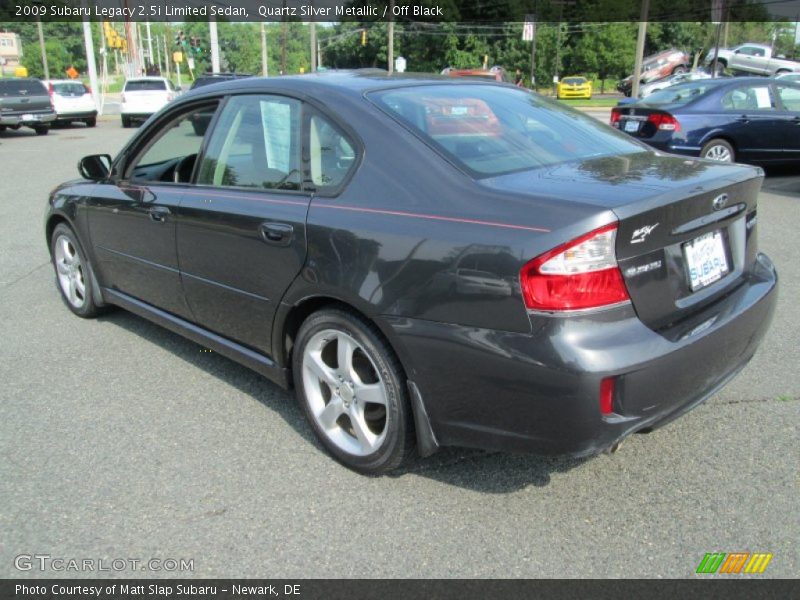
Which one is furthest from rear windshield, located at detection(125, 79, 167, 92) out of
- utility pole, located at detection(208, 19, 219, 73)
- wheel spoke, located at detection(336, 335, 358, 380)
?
wheel spoke, located at detection(336, 335, 358, 380)

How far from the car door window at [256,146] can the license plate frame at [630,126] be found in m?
7.97

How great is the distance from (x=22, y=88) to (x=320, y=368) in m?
22.9

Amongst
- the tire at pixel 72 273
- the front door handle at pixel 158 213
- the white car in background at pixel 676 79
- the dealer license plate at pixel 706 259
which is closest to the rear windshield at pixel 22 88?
the tire at pixel 72 273

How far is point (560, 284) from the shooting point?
217 cm

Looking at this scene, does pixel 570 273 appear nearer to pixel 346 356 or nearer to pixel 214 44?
pixel 346 356

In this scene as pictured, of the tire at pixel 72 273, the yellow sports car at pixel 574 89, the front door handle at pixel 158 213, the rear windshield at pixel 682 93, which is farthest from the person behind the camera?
the yellow sports car at pixel 574 89

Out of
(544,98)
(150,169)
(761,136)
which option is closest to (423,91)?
(544,98)

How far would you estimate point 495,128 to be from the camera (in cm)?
297

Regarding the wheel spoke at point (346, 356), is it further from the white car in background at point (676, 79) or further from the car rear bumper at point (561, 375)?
the white car in background at point (676, 79)

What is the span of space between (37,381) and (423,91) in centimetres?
268

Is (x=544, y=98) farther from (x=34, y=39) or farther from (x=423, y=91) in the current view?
(x=34, y=39)

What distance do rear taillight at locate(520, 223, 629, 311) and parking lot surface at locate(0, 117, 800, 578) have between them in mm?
901

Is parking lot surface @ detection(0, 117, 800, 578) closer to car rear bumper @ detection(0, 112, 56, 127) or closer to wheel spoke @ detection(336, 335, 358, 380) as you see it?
wheel spoke @ detection(336, 335, 358, 380)

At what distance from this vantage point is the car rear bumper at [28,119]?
20891 millimetres
